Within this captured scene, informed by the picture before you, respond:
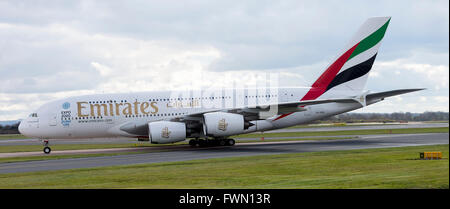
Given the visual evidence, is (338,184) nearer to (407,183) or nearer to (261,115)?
(407,183)

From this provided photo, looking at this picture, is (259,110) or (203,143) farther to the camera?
(203,143)

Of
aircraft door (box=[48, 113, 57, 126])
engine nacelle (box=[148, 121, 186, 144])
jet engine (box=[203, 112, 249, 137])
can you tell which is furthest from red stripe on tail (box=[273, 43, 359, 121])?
aircraft door (box=[48, 113, 57, 126])

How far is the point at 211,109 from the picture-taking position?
35438 mm

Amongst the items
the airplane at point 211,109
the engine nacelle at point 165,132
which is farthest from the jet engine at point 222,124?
the engine nacelle at point 165,132

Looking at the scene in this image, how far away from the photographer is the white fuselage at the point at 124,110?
113 ft

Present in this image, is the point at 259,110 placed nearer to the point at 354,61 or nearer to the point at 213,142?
the point at 213,142

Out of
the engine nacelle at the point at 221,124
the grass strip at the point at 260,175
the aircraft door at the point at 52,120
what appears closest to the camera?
the grass strip at the point at 260,175

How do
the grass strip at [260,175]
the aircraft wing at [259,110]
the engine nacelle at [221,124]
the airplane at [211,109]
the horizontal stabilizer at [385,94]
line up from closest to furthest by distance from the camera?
the grass strip at [260,175] < the horizontal stabilizer at [385,94] < the engine nacelle at [221,124] < the aircraft wing at [259,110] < the airplane at [211,109]

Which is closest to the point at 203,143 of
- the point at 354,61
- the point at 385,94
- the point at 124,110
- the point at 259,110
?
the point at 259,110

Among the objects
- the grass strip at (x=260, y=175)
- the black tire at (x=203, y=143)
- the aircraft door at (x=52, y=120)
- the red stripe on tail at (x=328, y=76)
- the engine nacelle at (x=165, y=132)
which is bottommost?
the black tire at (x=203, y=143)

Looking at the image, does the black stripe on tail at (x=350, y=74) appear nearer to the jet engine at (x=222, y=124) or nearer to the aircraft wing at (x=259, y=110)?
the aircraft wing at (x=259, y=110)

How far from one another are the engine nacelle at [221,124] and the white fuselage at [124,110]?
6.05 ft

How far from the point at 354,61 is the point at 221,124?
37.6 feet

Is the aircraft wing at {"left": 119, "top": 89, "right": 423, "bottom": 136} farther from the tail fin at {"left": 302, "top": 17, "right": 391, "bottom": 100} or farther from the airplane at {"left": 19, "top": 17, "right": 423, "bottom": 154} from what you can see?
the tail fin at {"left": 302, "top": 17, "right": 391, "bottom": 100}
